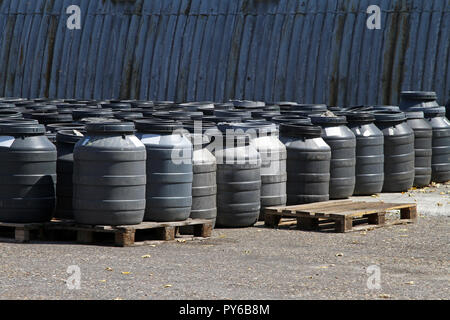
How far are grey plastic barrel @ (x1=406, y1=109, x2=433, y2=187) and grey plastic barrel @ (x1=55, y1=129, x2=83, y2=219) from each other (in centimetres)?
808

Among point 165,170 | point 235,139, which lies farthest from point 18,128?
point 235,139

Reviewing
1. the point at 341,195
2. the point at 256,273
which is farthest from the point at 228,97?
the point at 256,273

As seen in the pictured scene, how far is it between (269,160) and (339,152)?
2310 mm

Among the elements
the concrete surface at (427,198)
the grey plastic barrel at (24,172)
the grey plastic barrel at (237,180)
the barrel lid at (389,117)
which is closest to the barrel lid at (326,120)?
the concrete surface at (427,198)

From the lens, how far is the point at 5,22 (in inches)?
1202

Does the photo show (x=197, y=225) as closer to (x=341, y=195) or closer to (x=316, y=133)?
(x=316, y=133)

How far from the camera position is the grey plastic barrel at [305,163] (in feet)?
46.9

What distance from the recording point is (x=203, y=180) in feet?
41.3

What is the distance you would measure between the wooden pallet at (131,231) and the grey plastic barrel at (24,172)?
0.29m

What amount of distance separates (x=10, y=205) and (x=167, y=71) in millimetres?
16909

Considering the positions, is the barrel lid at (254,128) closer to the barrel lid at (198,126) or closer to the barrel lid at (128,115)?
the barrel lid at (198,126)

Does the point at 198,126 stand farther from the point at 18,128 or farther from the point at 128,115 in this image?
the point at 128,115

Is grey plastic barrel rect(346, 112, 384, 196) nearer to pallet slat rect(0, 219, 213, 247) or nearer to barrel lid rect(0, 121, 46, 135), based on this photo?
pallet slat rect(0, 219, 213, 247)

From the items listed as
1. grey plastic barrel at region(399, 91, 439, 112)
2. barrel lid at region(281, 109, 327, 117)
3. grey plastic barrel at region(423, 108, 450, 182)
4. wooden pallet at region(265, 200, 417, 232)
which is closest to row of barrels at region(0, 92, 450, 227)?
wooden pallet at region(265, 200, 417, 232)
